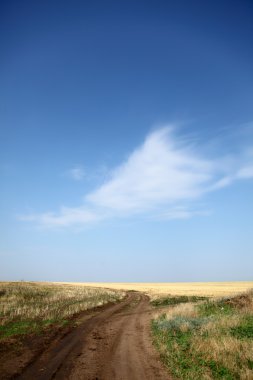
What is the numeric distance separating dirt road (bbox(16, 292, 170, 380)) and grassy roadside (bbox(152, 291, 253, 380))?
675mm

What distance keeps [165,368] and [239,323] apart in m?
8.38

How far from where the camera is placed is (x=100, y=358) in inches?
498

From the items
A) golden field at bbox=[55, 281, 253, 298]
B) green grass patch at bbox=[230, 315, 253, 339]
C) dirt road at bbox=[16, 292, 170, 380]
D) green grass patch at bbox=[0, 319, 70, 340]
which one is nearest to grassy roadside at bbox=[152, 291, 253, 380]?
green grass patch at bbox=[230, 315, 253, 339]

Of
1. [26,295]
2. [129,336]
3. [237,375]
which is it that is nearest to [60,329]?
[129,336]

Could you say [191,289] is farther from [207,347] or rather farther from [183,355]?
[183,355]

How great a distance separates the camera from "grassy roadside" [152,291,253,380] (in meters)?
10.8

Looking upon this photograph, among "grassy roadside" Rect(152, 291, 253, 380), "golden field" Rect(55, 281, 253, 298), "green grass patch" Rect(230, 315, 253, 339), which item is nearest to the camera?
"grassy roadside" Rect(152, 291, 253, 380)

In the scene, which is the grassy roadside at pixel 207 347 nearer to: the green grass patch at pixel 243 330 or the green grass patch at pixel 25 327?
A: the green grass patch at pixel 243 330

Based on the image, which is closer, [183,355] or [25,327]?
[183,355]

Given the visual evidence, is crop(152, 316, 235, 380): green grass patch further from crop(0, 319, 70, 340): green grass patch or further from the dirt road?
crop(0, 319, 70, 340): green grass patch

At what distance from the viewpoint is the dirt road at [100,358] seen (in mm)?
10562

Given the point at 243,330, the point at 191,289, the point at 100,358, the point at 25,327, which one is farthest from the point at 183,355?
the point at 191,289

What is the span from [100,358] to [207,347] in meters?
4.41

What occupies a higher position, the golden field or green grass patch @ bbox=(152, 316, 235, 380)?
green grass patch @ bbox=(152, 316, 235, 380)
